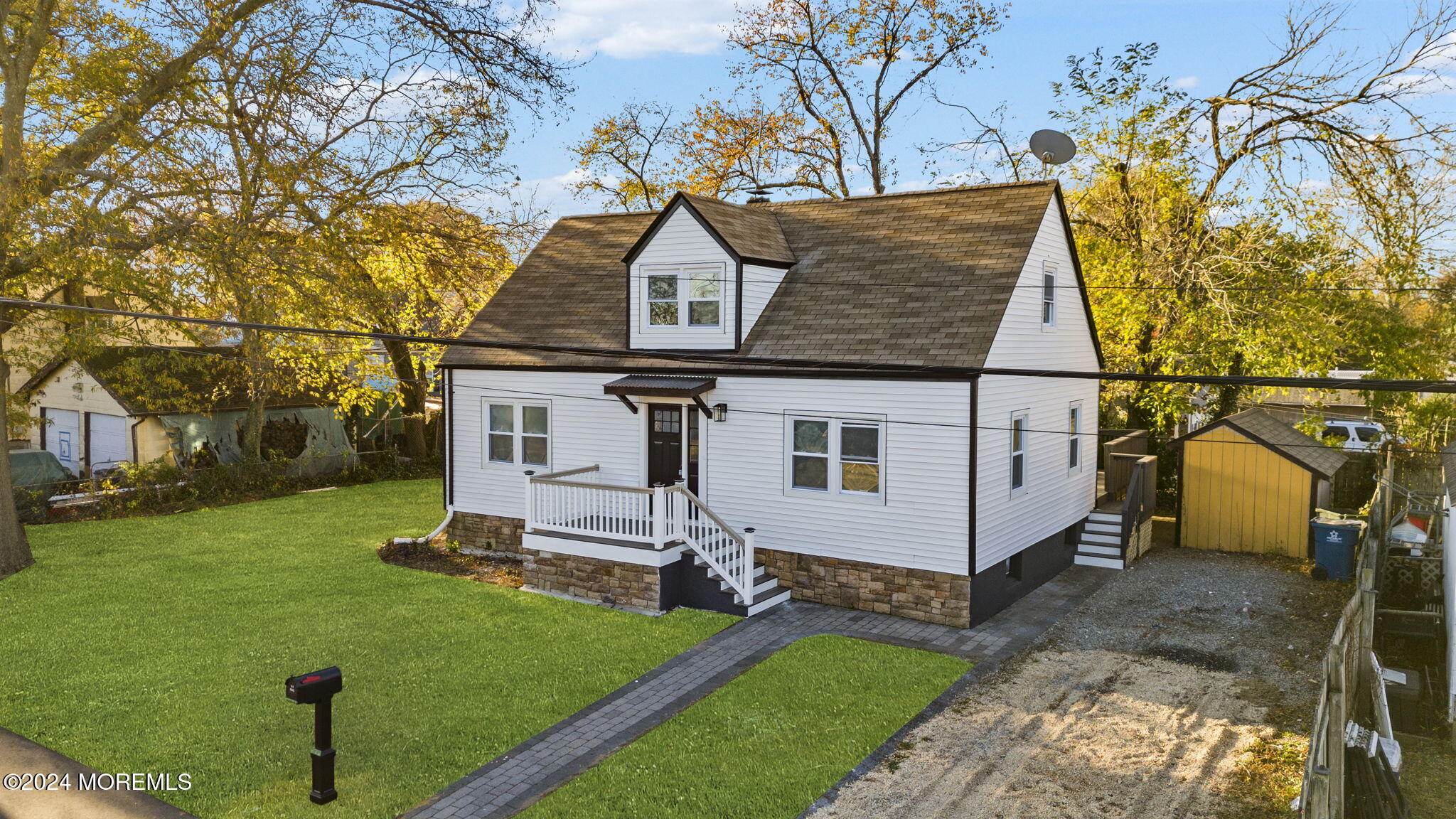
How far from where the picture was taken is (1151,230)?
21172 mm

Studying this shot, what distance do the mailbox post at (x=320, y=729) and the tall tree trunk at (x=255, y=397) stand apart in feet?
54.3

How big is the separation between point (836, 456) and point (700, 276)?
4.12 m

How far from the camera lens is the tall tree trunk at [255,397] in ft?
74.3

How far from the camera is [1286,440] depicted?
59.3ft

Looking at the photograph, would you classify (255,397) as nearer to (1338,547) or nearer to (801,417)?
(801,417)

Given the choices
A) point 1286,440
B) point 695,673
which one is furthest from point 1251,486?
point 695,673

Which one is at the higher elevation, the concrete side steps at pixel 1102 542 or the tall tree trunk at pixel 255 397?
the tall tree trunk at pixel 255 397

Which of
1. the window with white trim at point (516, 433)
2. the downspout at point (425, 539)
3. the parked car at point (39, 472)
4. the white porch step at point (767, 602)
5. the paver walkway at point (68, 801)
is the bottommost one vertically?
the paver walkway at point (68, 801)

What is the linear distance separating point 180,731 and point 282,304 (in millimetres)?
13311

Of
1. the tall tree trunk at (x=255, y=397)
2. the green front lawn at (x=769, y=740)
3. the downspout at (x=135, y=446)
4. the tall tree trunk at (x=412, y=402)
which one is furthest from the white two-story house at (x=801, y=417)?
the downspout at (x=135, y=446)

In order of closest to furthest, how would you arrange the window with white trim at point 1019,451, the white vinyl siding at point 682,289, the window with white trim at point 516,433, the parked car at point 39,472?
1. the window with white trim at point 1019,451
2. the white vinyl siding at point 682,289
3. the window with white trim at point 516,433
4. the parked car at point 39,472

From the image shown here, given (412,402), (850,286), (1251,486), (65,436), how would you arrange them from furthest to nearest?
(412,402), (65,436), (1251,486), (850,286)

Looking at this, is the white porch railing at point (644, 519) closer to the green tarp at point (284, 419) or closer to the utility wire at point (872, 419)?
the utility wire at point (872, 419)

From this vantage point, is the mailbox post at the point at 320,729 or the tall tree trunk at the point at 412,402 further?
the tall tree trunk at the point at 412,402
